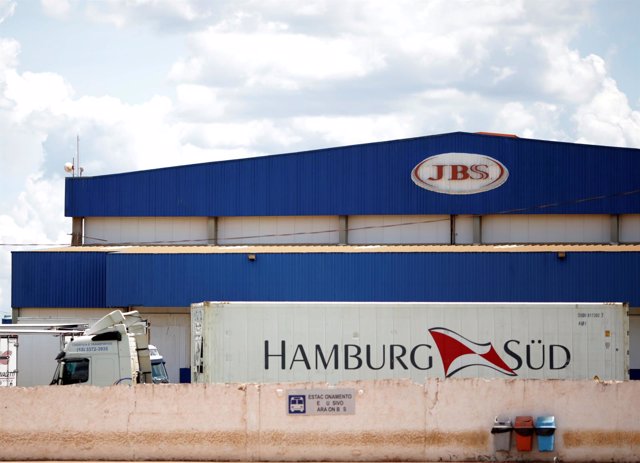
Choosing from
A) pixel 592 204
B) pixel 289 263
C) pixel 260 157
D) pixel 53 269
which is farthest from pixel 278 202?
pixel 592 204

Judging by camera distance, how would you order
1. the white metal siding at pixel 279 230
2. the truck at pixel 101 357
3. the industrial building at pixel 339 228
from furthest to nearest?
1. the white metal siding at pixel 279 230
2. the industrial building at pixel 339 228
3. the truck at pixel 101 357

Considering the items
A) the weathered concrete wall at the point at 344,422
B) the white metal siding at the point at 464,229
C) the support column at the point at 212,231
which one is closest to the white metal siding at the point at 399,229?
the white metal siding at the point at 464,229

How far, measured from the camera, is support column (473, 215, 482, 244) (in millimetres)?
45625

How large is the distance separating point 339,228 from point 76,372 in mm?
22189

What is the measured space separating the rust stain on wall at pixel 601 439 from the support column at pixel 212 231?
90.1ft

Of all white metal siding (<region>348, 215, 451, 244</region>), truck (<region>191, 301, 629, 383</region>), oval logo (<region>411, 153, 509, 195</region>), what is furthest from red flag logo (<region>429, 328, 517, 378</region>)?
white metal siding (<region>348, 215, 451, 244</region>)

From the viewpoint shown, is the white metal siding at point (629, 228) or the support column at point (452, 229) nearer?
the white metal siding at point (629, 228)

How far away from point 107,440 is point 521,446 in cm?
803

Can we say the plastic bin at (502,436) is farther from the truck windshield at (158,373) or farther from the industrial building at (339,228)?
the industrial building at (339,228)

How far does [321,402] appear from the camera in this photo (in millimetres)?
21797

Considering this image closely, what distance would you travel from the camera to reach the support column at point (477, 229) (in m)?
45.6

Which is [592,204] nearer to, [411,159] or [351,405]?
[411,159]

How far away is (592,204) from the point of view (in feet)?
148

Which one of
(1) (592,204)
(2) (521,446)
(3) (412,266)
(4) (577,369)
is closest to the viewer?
(2) (521,446)
